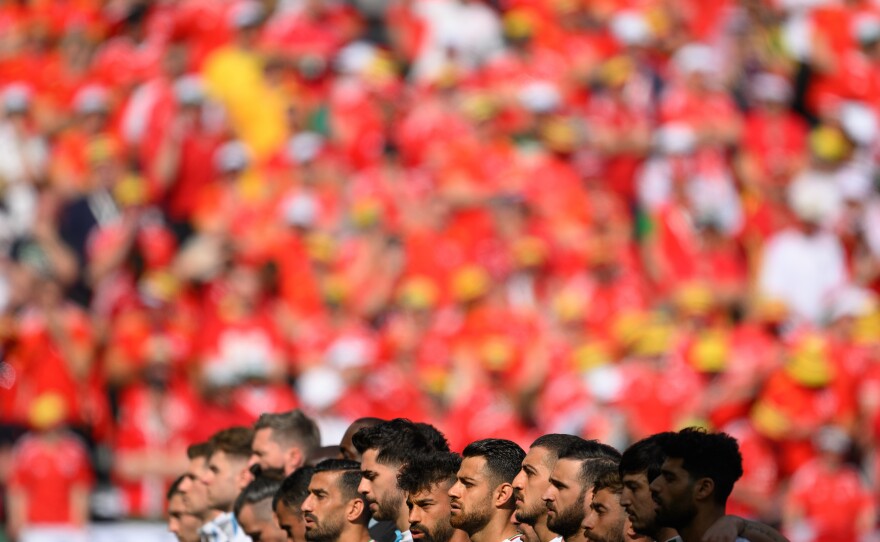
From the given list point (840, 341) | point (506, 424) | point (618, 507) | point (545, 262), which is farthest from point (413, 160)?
point (618, 507)

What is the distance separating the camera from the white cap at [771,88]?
1244 centimetres

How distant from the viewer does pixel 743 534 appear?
3.79 meters

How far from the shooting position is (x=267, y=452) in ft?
19.0

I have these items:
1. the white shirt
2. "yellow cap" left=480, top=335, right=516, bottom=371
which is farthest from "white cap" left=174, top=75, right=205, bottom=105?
the white shirt

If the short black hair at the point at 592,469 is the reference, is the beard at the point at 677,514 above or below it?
below

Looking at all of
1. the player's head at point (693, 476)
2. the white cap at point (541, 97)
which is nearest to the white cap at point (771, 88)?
the white cap at point (541, 97)

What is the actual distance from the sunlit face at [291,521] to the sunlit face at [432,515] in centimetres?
79

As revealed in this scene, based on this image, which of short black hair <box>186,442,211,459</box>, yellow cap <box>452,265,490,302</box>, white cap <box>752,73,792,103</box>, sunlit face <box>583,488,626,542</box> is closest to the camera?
sunlit face <box>583,488,626,542</box>

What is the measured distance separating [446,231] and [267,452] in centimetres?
640

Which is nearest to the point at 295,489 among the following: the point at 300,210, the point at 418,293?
the point at 418,293

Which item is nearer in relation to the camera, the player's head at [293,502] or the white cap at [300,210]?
the player's head at [293,502]

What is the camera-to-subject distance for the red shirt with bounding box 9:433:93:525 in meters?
11.4

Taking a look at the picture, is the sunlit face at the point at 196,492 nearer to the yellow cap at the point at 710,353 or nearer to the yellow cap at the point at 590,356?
the yellow cap at the point at 590,356

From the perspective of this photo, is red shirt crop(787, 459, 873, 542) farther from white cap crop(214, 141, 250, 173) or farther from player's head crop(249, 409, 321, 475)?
player's head crop(249, 409, 321, 475)
